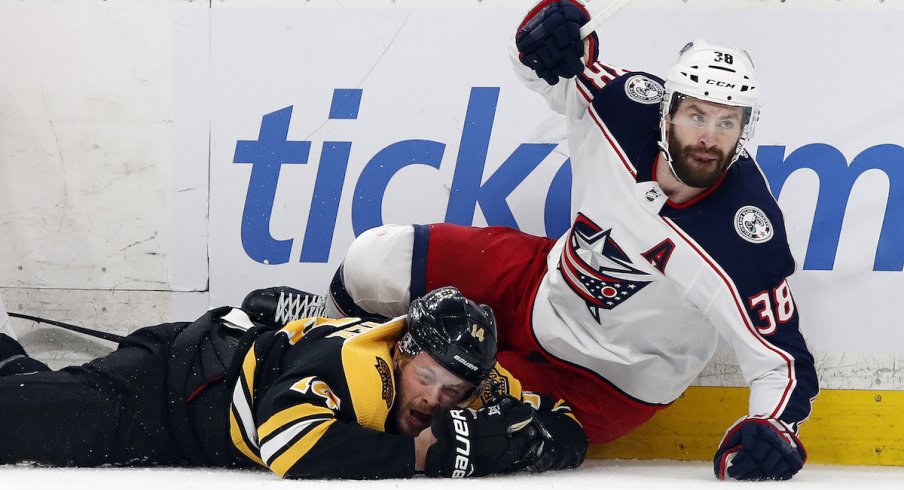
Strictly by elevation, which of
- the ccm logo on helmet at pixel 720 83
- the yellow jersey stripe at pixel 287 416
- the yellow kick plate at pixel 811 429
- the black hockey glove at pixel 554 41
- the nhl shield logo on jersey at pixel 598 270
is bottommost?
the yellow kick plate at pixel 811 429

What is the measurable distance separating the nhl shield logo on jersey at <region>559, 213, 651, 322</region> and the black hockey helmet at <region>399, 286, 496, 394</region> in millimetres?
442

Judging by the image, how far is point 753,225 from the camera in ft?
8.10

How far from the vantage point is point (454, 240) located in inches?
110

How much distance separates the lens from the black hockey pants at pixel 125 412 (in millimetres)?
2361

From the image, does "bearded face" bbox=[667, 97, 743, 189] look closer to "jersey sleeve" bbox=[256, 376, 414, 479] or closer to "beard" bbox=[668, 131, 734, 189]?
"beard" bbox=[668, 131, 734, 189]

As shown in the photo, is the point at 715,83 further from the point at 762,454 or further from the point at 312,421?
the point at 312,421

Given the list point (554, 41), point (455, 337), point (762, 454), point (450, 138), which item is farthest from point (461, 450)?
point (450, 138)

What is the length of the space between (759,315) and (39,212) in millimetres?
2116

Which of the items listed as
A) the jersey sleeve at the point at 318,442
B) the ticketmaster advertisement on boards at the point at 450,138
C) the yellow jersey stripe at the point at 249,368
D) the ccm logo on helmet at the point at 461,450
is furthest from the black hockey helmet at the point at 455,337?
the ticketmaster advertisement on boards at the point at 450,138

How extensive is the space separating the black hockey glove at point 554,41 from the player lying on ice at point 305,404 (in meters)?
0.62

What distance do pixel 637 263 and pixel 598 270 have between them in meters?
0.10

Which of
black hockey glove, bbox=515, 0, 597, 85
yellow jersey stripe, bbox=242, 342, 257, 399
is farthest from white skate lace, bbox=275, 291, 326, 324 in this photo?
black hockey glove, bbox=515, 0, 597, 85

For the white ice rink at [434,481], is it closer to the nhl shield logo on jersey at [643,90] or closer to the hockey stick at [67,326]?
the hockey stick at [67,326]

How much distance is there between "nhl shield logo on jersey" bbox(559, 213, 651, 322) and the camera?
2613 mm
